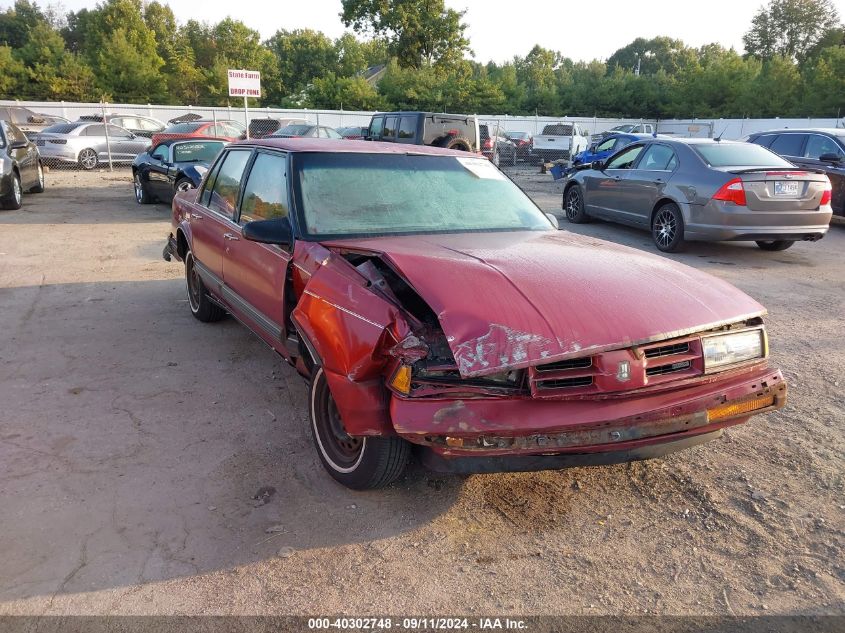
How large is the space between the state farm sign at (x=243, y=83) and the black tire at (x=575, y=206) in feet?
33.3

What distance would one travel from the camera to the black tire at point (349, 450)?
9.53 ft

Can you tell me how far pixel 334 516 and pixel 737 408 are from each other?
1.90m

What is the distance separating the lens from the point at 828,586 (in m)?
2.52

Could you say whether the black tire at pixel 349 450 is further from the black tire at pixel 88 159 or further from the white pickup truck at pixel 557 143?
the white pickup truck at pixel 557 143

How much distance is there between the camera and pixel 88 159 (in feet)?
66.6

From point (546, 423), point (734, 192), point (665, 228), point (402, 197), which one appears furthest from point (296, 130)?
point (546, 423)

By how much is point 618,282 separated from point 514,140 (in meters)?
27.3

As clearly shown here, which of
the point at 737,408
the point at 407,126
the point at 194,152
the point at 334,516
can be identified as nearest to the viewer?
the point at 737,408

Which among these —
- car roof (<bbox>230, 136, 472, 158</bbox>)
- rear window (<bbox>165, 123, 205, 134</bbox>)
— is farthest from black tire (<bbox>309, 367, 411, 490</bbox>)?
rear window (<bbox>165, 123, 205, 134</bbox>)

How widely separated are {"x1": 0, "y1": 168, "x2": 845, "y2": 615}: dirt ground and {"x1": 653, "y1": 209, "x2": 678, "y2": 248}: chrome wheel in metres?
4.47

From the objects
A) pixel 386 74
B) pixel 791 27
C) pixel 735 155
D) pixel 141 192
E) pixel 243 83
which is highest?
pixel 791 27

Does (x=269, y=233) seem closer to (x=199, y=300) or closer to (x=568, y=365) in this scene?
(x=568, y=365)

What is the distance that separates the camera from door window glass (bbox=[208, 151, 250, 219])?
4664 mm

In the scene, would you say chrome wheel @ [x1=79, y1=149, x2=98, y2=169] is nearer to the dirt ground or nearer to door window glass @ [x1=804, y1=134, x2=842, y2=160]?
the dirt ground
